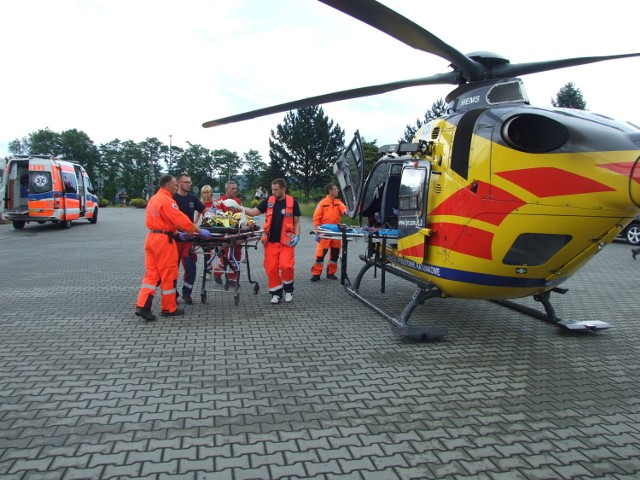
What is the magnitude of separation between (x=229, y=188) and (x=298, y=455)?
6.40m

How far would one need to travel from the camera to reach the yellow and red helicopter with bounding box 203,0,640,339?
13.2ft

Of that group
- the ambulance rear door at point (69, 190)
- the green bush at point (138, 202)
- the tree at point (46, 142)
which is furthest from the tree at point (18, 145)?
the ambulance rear door at point (69, 190)

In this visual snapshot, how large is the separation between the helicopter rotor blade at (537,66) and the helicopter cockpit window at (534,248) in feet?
Result: 6.61

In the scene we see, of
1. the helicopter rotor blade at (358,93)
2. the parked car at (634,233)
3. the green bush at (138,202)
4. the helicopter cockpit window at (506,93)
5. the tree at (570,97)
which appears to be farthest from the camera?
the green bush at (138,202)

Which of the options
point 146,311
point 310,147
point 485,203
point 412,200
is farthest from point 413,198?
point 310,147

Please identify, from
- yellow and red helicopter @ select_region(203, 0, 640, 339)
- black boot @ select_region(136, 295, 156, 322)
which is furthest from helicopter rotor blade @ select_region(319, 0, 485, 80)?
black boot @ select_region(136, 295, 156, 322)

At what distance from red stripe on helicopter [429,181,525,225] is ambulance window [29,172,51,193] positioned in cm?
1725

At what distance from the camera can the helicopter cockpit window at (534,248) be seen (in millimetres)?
4426

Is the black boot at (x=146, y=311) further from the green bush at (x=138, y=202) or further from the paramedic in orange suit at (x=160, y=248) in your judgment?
the green bush at (x=138, y=202)

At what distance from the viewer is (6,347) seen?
15.4 ft

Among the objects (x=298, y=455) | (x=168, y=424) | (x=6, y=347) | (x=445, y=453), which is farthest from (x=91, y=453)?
(x=6, y=347)

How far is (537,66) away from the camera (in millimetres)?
5117

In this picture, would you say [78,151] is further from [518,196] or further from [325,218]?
[518,196]

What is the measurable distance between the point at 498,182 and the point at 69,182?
61.7 feet
